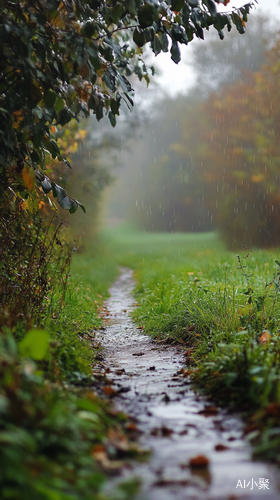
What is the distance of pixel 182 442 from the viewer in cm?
269

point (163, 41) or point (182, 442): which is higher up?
point (163, 41)

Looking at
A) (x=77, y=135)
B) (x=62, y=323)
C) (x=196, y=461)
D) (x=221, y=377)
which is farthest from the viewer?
(x=77, y=135)

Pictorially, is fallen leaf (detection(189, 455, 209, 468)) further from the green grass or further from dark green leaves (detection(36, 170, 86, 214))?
dark green leaves (detection(36, 170, 86, 214))

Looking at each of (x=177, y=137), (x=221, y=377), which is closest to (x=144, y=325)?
(x=221, y=377)

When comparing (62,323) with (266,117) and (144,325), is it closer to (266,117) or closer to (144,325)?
(144,325)

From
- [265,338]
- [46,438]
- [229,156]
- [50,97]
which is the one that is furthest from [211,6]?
[229,156]

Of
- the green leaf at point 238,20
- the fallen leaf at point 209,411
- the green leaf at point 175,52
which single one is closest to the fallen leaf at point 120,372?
the fallen leaf at point 209,411

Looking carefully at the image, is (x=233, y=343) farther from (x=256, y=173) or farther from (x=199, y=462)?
(x=256, y=173)

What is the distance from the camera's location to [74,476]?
6.95 feet

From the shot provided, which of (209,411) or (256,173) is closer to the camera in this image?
(209,411)

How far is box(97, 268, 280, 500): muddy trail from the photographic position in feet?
7.19

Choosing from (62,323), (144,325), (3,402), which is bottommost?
(3,402)

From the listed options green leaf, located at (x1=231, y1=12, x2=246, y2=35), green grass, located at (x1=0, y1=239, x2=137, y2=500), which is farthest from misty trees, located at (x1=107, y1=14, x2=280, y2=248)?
green grass, located at (x1=0, y1=239, x2=137, y2=500)

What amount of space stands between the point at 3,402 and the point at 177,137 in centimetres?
4592
